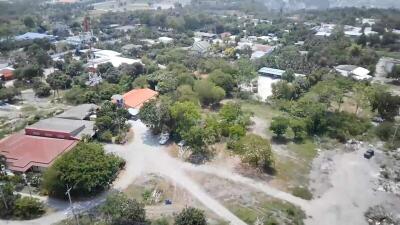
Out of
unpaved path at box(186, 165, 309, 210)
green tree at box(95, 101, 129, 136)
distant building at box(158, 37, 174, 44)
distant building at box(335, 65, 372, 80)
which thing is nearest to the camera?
unpaved path at box(186, 165, 309, 210)

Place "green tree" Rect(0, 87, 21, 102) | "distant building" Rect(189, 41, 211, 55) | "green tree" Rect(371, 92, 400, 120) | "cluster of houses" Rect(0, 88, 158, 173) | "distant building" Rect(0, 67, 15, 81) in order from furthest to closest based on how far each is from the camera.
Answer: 1. "distant building" Rect(189, 41, 211, 55)
2. "distant building" Rect(0, 67, 15, 81)
3. "green tree" Rect(0, 87, 21, 102)
4. "green tree" Rect(371, 92, 400, 120)
5. "cluster of houses" Rect(0, 88, 158, 173)

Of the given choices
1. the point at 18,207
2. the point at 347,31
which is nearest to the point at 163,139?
the point at 18,207

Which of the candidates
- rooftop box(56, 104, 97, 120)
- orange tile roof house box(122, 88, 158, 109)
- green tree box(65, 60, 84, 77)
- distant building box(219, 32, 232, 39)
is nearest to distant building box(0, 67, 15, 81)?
green tree box(65, 60, 84, 77)

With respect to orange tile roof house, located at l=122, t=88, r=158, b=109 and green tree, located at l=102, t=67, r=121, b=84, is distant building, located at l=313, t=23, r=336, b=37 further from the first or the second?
orange tile roof house, located at l=122, t=88, r=158, b=109

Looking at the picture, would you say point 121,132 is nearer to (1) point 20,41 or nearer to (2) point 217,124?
(2) point 217,124

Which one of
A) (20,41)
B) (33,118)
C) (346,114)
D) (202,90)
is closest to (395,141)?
(346,114)

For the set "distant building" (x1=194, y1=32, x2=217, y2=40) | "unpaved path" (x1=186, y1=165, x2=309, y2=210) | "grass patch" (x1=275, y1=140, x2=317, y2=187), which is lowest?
"unpaved path" (x1=186, y1=165, x2=309, y2=210)
